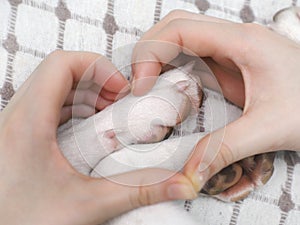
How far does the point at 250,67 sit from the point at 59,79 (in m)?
0.26

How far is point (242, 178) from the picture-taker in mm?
858

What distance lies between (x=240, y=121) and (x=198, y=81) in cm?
9

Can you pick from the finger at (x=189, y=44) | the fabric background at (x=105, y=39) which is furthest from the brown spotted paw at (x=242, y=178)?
the finger at (x=189, y=44)

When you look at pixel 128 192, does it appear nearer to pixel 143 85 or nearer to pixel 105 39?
pixel 143 85

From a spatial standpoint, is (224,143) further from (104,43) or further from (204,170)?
(104,43)

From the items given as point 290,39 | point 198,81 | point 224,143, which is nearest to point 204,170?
point 224,143

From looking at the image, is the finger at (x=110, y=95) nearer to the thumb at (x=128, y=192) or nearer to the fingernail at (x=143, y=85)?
the fingernail at (x=143, y=85)

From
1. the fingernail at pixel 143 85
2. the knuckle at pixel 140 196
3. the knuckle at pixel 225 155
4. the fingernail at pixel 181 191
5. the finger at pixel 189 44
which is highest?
the finger at pixel 189 44

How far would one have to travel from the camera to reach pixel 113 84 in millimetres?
826

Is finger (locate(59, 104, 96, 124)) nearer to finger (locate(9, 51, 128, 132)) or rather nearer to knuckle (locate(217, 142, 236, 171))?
finger (locate(9, 51, 128, 132))

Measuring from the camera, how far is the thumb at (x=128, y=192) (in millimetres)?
733

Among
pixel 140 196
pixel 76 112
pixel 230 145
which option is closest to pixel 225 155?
pixel 230 145

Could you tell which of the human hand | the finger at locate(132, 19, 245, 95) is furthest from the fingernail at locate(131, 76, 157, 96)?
the human hand

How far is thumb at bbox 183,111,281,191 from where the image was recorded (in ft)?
2.40
